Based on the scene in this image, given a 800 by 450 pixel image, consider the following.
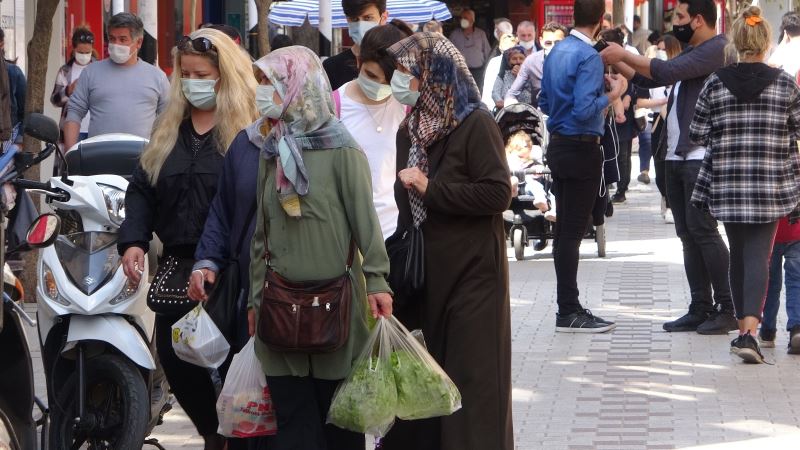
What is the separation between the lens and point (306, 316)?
17.8 feet

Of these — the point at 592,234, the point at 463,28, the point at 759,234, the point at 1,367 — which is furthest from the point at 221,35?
the point at 463,28

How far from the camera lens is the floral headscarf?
550 centimetres

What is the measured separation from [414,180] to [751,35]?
13.1 ft

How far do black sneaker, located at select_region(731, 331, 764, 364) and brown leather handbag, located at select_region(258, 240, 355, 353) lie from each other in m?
4.42

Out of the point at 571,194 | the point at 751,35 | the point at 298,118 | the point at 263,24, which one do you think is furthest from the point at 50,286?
the point at 263,24

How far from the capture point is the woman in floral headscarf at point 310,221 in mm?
5504

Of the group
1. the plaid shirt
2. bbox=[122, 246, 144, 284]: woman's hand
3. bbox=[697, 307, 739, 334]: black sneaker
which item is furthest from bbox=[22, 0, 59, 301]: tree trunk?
bbox=[122, 246, 144, 284]: woman's hand

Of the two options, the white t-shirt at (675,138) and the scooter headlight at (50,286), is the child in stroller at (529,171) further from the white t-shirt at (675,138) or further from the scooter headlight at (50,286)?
the scooter headlight at (50,286)

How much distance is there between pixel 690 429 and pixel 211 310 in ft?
9.03

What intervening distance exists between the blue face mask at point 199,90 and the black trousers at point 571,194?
14.4ft

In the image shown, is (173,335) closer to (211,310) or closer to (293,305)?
(211,310)

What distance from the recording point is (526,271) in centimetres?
1420

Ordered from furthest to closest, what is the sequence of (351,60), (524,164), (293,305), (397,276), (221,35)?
(524,164)
(351,60)
(221,35)
(397,276)
(293,305)

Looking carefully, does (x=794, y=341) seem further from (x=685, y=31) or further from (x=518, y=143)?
(x=518, y=143)
